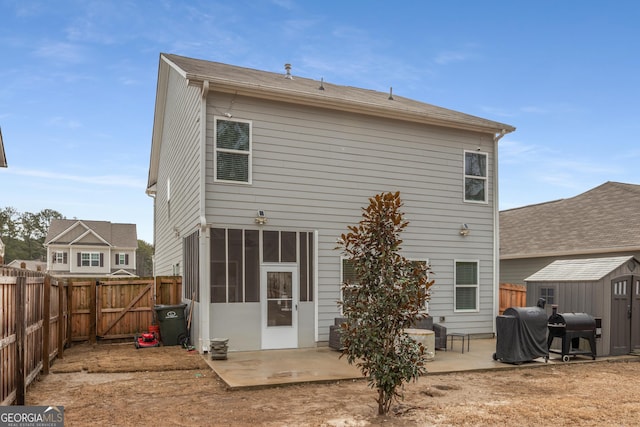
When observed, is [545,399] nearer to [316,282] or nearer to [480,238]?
[316,282]

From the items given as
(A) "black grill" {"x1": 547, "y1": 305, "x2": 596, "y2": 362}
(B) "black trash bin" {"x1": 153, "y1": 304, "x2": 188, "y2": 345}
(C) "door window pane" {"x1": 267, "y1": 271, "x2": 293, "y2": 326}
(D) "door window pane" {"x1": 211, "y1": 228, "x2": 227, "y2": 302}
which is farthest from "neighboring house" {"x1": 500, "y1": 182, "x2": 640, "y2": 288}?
(B) "black trash bin" {"x1": 153, "y1": 304, "x2": 188, "y2": 345}

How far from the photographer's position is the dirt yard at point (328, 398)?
5625 millimetres

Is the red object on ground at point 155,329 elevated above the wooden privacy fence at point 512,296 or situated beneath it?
situated beneath

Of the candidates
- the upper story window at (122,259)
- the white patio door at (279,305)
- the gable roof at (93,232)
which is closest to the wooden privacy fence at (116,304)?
the white patio door at (279,305)

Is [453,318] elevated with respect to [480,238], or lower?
lower

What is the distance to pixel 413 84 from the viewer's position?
63.8 ft

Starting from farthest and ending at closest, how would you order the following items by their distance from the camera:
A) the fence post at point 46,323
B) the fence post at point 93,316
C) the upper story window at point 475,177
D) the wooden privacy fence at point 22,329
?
the upper story window at point 475,177
the fence post at point 93,316
the fence post at point 46,323
the wooden privacy fence at point 22,329

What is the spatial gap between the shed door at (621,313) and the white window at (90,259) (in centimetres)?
3691

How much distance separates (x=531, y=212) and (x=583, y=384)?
15519 mm

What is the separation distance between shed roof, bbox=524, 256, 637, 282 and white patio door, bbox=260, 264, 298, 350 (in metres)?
5.66

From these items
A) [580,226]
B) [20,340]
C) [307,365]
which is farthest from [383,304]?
[580,226]

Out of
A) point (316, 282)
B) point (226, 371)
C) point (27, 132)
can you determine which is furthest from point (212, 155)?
point (27, 132)

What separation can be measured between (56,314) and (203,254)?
2892 millimetres

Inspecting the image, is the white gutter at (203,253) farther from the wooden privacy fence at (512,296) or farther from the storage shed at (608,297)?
the wooden privacy fence at (512,296)
